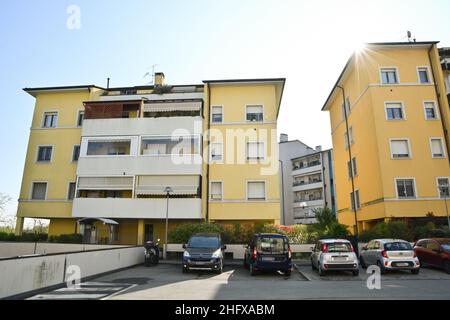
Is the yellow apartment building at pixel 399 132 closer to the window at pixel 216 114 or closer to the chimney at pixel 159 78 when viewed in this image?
the window at pixel 216 114

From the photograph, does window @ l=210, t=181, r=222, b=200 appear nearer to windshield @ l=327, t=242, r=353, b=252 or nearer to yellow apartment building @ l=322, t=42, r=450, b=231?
yellow apartment building @ l=322, t=42, r=450, b=231

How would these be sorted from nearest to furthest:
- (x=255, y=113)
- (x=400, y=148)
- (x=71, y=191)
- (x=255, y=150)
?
(x=400, y=148) < (x=255, y=150) < (x=71, y=191) < (x=255, y=113)


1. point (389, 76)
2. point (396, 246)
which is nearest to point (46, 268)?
point (396, 246)

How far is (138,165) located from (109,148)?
4.15 m

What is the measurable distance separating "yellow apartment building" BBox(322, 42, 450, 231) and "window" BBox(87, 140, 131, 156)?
65.4 feet

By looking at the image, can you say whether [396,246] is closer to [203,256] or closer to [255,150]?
[203,256]

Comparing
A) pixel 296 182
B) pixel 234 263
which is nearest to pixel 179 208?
pixel 234 263

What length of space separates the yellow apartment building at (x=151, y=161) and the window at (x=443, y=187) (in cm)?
1143

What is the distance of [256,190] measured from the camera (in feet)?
84.1

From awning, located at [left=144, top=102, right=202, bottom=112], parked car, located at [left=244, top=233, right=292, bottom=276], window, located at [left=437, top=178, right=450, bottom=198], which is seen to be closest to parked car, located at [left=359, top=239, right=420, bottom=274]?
parked car, located at [left=244, top=233, right=292, bottom=276]

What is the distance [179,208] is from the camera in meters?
24.0

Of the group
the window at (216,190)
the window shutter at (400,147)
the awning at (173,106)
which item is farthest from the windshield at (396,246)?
the awning at (173,106)

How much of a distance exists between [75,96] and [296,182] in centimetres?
3961
